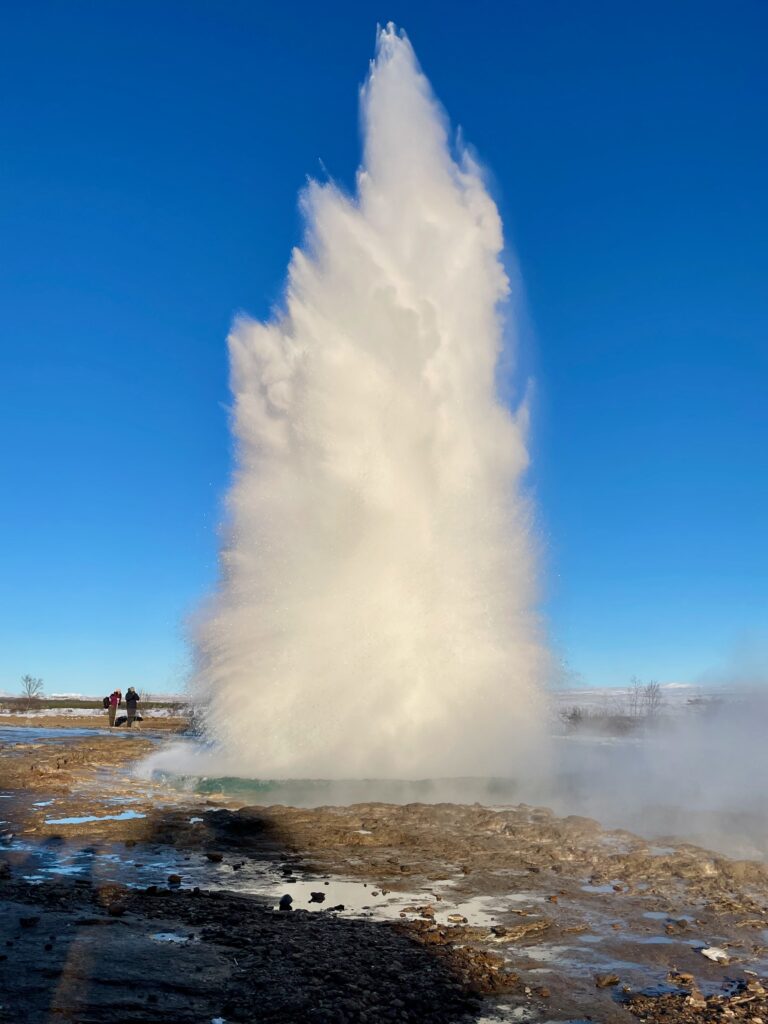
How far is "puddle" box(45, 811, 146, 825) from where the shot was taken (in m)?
13.2

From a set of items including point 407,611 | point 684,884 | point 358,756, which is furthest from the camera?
point 407,611

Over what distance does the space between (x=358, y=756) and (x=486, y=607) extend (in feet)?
17.3

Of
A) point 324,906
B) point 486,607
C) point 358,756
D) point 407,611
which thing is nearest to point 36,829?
point 324,906

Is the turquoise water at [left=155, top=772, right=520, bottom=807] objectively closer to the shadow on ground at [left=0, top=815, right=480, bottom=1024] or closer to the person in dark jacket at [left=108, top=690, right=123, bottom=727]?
the shadow on ground at [left=0, top=815, right=480, bottom=1024]

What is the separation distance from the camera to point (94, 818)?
13.7 m

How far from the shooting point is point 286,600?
22.0m

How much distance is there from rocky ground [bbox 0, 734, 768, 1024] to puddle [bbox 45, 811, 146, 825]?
0.11 metres

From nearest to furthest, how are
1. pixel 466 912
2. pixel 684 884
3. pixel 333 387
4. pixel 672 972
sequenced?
pixel 672 972, pixel 466 912, pixel 684 884, pixel 333 387

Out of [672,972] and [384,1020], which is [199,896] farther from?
[672,972]

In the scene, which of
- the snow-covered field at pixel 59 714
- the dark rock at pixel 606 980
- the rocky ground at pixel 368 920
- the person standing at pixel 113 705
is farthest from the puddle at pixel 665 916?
the snow-covered field at pixel 59 714

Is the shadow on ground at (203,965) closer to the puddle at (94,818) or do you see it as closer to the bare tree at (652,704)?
the puddle at (94,818)

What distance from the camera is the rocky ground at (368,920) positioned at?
18.6 ft

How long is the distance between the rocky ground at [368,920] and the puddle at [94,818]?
0.35 feet

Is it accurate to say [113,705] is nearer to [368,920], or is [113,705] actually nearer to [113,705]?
[113,705]
